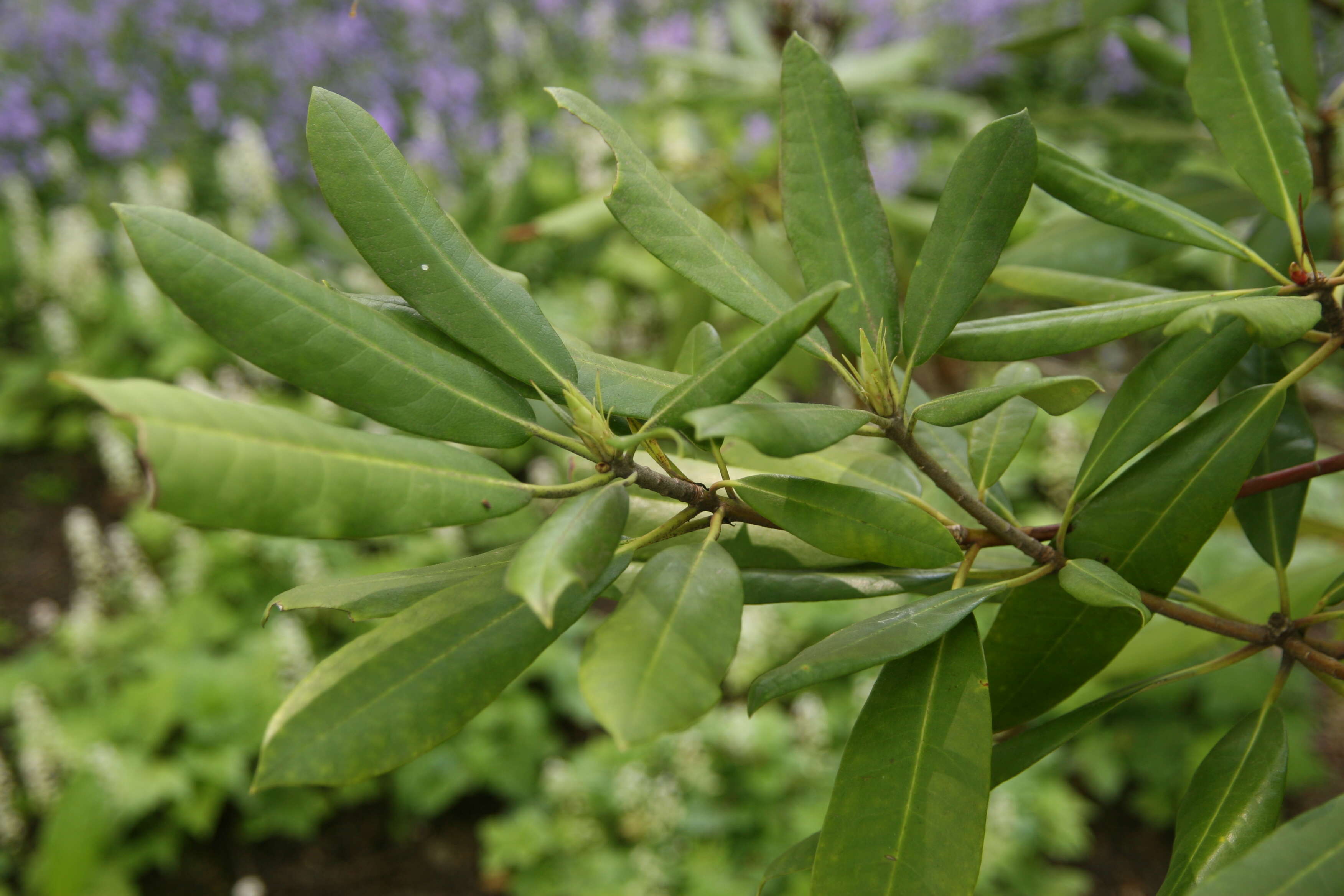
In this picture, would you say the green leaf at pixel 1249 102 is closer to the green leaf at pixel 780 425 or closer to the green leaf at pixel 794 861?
the green leaf at pixel 780 425

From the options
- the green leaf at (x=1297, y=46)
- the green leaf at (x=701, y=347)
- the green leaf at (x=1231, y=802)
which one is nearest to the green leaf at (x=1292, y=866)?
the green leaf at (x=1231, y=802)

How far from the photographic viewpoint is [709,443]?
399mm

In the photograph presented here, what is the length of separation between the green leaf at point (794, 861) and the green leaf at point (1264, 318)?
0.84 feet

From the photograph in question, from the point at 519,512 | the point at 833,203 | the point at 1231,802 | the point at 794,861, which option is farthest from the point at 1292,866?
the point at 519,512

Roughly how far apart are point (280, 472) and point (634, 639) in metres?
0.12

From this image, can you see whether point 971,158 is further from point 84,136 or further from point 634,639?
point 84,136

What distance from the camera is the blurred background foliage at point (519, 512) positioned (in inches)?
50.4

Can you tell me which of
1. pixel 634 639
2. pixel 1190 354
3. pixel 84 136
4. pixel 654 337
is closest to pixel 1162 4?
pixel 1190 354

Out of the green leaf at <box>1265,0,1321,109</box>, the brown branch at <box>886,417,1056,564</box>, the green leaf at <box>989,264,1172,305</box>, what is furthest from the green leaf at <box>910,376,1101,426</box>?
the green leaf at <box>1265,0,1321,109</box>

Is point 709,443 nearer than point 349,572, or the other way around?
point 709,443

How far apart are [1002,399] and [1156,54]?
1.76ft

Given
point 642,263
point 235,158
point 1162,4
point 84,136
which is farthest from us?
point 84,136

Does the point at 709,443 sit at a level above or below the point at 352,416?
above

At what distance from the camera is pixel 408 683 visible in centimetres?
32
